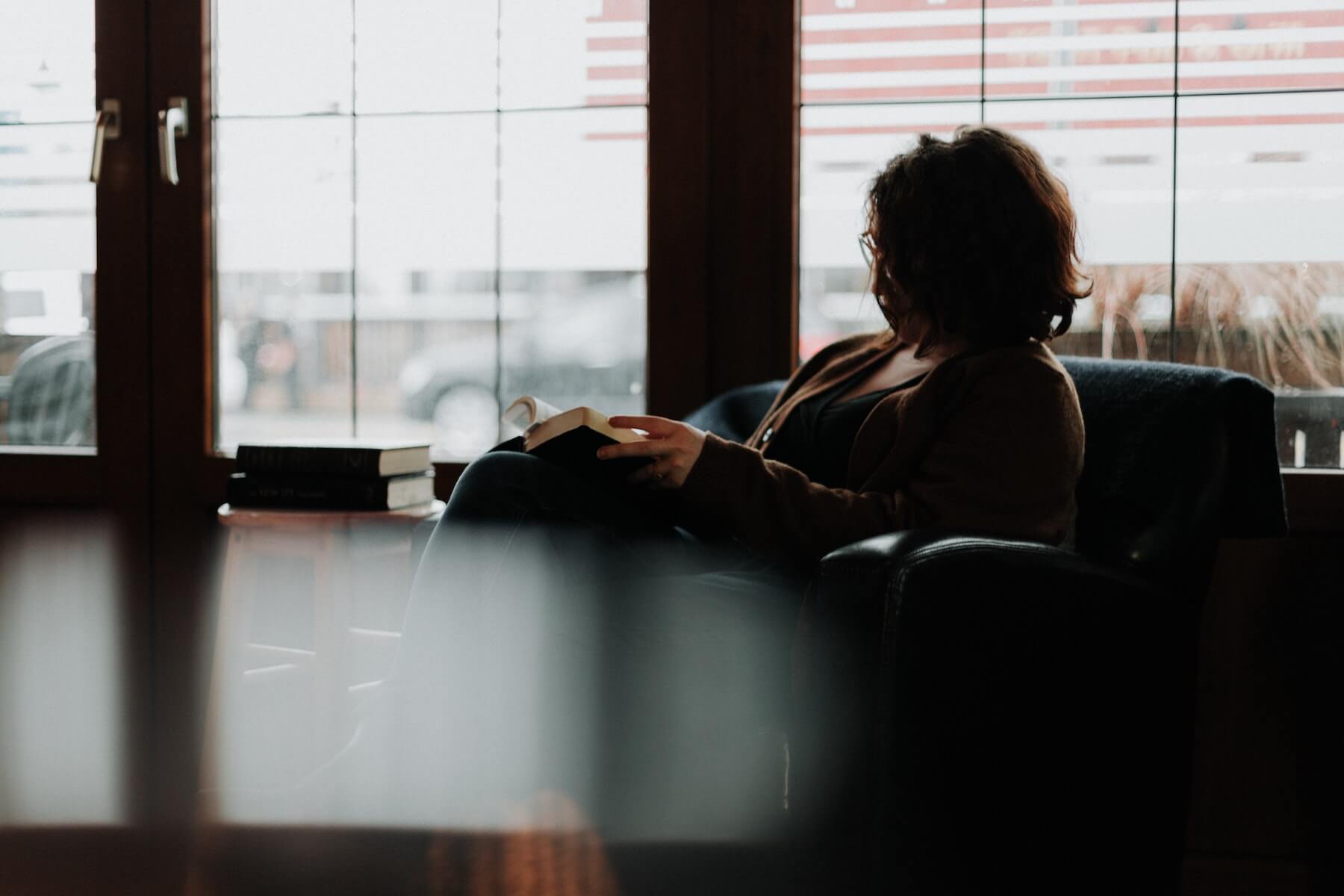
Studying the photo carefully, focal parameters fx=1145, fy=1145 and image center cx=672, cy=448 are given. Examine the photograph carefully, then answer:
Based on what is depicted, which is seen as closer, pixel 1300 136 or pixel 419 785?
A: pixel 419 785

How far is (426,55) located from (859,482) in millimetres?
1320

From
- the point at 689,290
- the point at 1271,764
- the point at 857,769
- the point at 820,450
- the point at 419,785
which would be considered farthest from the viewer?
the point at 689,290

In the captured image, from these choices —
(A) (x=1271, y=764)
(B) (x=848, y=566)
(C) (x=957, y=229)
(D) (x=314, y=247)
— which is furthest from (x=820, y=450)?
(D) (x=314, y=247)

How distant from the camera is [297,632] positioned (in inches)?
93.8

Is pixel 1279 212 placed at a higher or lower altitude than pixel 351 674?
higher

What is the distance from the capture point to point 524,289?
2.26m

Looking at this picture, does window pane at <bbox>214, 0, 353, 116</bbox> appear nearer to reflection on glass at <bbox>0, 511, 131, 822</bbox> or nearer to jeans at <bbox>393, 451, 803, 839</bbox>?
reflection on glass at <bbox>0, 511, 131, 822</bbox>

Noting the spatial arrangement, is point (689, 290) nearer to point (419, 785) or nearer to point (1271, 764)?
point (419, 785)

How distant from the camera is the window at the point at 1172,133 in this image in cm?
197

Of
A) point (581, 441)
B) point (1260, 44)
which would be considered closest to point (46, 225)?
point (581, 441)

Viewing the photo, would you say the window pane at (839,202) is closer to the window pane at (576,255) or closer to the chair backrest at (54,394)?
the window pane at (576,255)

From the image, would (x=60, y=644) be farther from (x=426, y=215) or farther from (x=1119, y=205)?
(x=1119, y=205)

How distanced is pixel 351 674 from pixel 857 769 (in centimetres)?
132

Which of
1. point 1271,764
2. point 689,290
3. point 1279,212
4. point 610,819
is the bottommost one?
A: point 1271,764
